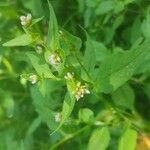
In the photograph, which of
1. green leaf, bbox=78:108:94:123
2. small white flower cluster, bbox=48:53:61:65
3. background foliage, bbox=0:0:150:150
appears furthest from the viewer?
green leaf, bbox=78:108:94:123

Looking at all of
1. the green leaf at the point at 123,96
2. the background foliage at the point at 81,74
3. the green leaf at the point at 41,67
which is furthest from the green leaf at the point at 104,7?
the green leaf at the point at 41,67

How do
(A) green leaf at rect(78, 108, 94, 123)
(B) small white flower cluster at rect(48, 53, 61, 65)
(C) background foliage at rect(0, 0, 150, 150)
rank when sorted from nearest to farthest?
(B) small white flower cluster at rect(48, 53, 61, 65), (C) background foliage at rect(0, 0, 150, 150), (A) green leaf at rect(78, 108, 94, 123)

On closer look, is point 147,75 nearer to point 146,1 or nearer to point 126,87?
point 126,87

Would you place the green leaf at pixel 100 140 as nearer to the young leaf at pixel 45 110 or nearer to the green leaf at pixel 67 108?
the young leaf at pixel 45 110

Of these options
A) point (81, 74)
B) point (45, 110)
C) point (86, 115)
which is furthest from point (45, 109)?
point (81, 74)

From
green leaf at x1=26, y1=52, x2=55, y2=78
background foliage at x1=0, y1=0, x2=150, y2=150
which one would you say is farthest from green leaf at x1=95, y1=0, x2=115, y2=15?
green leaf at x1=26, y1=52, x2=55, y2=78

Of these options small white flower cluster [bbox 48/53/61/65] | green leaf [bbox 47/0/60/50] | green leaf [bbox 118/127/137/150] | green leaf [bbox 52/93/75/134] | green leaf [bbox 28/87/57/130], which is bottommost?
green leaf [bbox 28/87/57/130]

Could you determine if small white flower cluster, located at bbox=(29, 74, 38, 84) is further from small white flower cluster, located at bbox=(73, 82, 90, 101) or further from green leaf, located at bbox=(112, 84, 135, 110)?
green leaf, located at bbox=(112, 84, 135, 110)
